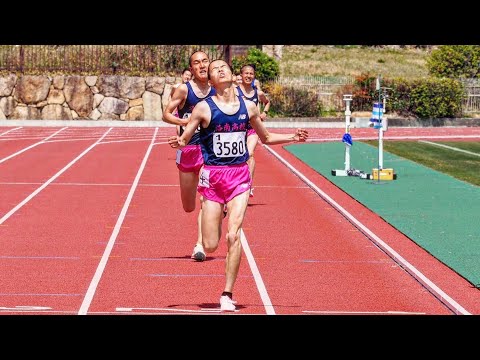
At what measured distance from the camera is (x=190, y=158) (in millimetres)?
14172

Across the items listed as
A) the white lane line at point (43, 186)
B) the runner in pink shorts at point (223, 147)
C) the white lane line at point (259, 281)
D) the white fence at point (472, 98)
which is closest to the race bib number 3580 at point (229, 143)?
the runner in pink shorts at point (223, 147)

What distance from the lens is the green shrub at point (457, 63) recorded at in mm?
52969

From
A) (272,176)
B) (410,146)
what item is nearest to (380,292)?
(272,176)

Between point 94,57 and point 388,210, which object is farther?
point 94,57

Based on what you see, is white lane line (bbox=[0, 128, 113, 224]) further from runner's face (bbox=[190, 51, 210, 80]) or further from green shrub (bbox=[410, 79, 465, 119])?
green shrub (bbox=[410, 79, 465, 119])

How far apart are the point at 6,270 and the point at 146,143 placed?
20753 mm

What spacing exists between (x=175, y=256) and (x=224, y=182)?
3223mm

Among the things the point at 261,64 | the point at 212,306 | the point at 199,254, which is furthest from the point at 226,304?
the point at 261,64

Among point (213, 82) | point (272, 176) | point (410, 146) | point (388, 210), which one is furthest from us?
point (410, 146)

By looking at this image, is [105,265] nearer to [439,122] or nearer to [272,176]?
[272,176]
